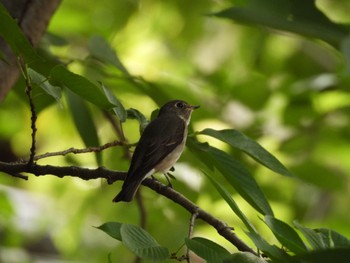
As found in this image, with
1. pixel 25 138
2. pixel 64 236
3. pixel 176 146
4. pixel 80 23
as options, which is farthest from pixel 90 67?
pixel 25 138

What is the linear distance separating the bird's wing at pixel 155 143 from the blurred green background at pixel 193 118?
4.7 inches

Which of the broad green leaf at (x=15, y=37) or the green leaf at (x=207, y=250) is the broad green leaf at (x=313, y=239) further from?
the broad green leaf at (x=15, y=37)

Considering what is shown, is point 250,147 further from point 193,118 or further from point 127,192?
point 193,118

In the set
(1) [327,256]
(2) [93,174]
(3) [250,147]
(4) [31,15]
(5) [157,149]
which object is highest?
(4) [31,15]

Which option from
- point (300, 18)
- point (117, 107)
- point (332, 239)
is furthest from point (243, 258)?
point (300, 18)

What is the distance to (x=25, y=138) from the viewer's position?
15.1 feet

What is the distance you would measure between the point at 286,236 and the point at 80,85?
55 centimetres

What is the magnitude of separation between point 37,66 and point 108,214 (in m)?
1.91

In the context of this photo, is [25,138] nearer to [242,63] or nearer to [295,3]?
[242,63]

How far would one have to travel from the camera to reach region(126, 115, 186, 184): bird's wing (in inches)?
87.0

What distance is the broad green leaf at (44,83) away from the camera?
66.8 inches

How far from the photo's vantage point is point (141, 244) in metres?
1.46

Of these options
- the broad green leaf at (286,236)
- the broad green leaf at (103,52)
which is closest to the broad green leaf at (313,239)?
the broad green leaf at (286,236)

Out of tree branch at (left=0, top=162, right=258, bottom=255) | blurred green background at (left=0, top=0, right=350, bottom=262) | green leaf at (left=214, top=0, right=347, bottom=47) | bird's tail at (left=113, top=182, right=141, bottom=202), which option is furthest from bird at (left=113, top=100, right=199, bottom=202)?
green leaf at (left=214, top=0, right=347, bottom=47)
